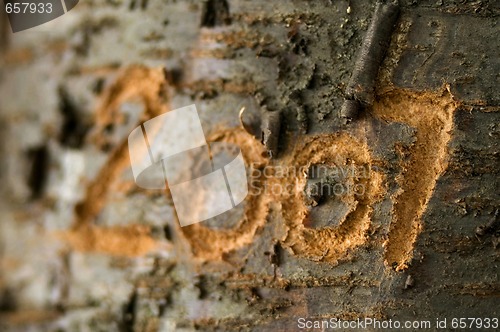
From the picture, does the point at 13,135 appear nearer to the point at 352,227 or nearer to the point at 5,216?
the point at 5,216

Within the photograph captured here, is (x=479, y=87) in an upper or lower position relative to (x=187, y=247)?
upper

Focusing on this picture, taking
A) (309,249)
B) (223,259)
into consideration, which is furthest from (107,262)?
(309,249)

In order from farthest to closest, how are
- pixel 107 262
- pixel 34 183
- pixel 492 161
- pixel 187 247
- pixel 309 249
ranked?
1. pixel 34 183
2. pixel 107 262
3. pixel 187 247
4. pixel 309 249
5. pixel 492 161

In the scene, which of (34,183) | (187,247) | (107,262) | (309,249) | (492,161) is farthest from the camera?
(34,183)

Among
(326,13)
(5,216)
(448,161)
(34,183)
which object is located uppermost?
(326,13)

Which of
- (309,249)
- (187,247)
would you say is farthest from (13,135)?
(309,249)

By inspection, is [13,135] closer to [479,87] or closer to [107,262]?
[107,262]

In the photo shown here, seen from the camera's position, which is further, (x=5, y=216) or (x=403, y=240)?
(x=5, y=216)
